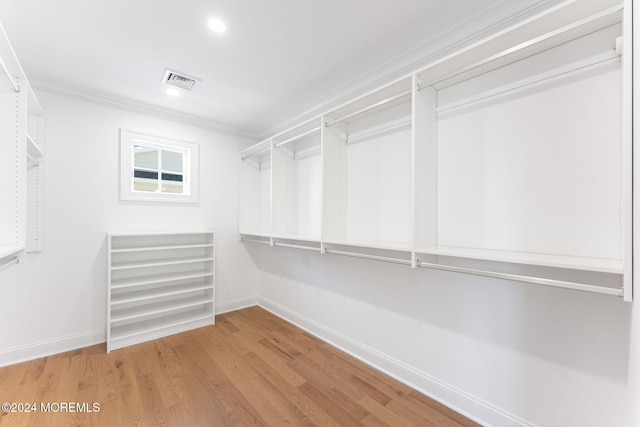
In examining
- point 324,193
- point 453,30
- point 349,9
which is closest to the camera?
point 349,9

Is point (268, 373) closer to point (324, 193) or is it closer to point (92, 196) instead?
point (324, 193)

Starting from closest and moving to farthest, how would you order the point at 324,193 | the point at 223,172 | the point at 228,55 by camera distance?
1. the point at 228,55
2. the point at 324,193
3. the point at 223,172

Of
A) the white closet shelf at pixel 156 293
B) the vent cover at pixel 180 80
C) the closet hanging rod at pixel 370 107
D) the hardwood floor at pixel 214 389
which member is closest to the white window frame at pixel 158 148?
the vent cover at pixel 180 80

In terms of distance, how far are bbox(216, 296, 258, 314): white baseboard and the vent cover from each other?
2.71m

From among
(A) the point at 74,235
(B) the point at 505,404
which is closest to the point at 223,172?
(A) the point at 74,235

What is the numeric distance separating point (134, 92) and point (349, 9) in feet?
7.86

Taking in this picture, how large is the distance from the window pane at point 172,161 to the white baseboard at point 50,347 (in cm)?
196

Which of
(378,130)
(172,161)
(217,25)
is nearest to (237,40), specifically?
(217,25)

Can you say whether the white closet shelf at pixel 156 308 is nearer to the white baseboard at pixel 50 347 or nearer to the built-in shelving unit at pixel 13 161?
the white baseboard at pixel 50 347

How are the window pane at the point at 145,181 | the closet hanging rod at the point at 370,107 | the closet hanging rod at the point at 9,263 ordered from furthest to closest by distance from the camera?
the window pane at the point at 145,181, the closet hanging rod at the point at 370,107, the closet hanging rod at the point at 9,263

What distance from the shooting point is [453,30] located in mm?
1832

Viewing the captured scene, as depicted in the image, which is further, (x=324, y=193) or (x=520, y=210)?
(x=324, y=193)

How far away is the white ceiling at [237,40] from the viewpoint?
5.51 feet

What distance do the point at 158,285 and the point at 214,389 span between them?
1.71 m
